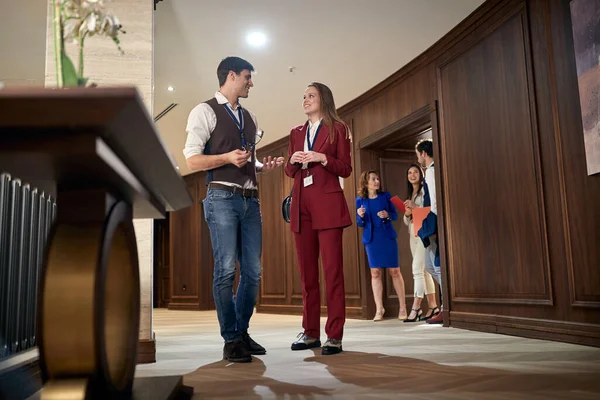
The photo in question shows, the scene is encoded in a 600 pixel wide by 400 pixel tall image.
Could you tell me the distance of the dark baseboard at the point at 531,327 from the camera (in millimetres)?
2885

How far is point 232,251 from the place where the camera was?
246cm

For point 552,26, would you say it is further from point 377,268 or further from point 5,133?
point 5,133

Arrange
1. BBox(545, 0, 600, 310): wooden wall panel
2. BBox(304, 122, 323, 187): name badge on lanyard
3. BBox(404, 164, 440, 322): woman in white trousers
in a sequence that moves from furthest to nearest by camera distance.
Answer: BBox(404, 164, 440, 322): woman in white trousers < BBox(545, 0, 600, 310): wooden wall panel < BBox(304, 122, 323, 187): name badge on lanyard

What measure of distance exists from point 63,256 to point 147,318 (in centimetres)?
183

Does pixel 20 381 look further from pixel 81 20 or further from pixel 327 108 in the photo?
pixel 327 108

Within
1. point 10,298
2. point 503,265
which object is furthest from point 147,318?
point 503,265

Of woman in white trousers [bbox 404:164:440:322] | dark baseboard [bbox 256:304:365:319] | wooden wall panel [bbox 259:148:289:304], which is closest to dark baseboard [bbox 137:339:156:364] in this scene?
woman in white trousers [bbox 404:164:440:322]

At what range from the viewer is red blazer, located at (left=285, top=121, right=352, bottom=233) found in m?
2.66

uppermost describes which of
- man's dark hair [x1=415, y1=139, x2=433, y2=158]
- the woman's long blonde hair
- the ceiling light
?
the ceiling light

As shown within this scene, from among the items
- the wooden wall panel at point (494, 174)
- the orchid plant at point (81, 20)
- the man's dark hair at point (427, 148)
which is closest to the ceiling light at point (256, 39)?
the wooden wall panel at point (494, 174)

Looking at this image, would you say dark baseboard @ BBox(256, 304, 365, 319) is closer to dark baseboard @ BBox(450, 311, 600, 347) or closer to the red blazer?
dark baseboard @ BBox(450, 311, 600, 347)

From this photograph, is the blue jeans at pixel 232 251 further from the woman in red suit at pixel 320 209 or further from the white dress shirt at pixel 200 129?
the woman in red suit at pixel 320 209

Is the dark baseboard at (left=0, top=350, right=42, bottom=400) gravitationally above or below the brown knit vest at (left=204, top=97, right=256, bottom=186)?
below

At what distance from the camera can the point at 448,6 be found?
3.86 m
